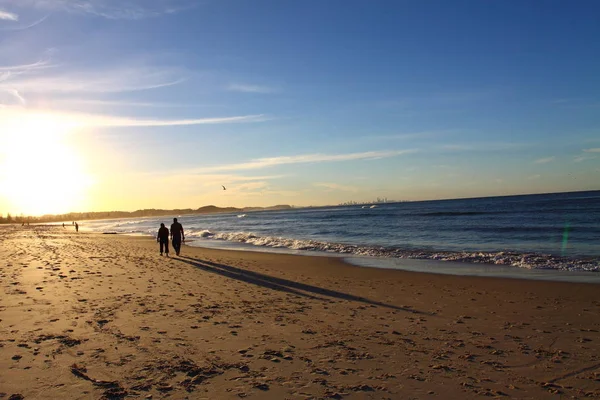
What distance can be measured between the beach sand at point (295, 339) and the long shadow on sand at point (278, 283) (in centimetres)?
10

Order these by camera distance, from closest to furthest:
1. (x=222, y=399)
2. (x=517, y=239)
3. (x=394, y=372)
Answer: (x=222, y=399)
(x=394, y=372)
(x=517, y=239)

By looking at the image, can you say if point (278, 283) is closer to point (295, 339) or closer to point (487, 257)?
point (295, 339)

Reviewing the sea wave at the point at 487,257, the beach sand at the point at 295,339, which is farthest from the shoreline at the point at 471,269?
the beach sand at the point at 295,339

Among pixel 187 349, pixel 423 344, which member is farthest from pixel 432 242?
pixel 187 349

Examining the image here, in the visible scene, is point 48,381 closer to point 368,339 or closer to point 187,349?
point 187,349

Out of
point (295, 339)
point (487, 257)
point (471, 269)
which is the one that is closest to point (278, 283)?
point (295, 339)

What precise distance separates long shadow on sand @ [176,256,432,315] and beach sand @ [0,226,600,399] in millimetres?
101

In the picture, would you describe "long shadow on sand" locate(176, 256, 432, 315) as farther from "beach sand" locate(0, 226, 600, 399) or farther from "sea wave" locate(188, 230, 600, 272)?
"sea wave" locate(188, 230, 600, 272)

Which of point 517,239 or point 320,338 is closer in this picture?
point 320,338

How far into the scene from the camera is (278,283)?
38.7ft

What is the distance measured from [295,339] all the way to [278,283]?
18.5 ft

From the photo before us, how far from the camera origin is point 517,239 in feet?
80.8

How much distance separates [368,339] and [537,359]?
2266 millimetres

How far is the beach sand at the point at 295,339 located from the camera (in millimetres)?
4457
